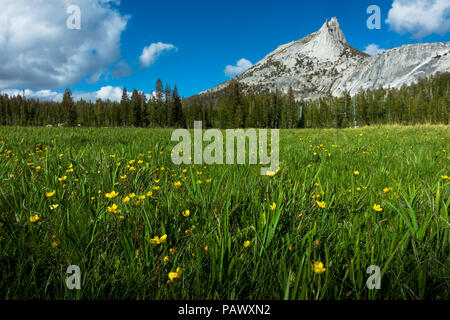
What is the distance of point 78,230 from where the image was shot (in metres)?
1.27

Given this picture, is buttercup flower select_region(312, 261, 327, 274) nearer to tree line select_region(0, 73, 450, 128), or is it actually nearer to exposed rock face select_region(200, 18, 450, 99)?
tree line select_region(0, 73, 450, 128)

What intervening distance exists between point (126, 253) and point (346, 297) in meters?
1.04

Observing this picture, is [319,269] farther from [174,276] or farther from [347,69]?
[347,69]

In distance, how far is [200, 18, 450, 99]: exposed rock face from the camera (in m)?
115

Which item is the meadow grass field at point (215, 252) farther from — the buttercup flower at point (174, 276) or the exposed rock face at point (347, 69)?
the exposed rock face at point (347, 69)

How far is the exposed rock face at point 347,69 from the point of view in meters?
115

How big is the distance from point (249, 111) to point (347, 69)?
472 ft

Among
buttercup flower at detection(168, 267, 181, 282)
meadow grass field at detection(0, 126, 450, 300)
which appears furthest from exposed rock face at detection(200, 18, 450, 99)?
buttercup flower at detection(168, 267, 181, 282)

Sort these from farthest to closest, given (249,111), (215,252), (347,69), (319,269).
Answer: (347,69) → (249,111) → (215,252) → (319,269)

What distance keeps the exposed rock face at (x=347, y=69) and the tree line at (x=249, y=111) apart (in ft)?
139

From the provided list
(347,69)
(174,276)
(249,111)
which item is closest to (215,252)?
(174,276)

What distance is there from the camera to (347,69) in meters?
174

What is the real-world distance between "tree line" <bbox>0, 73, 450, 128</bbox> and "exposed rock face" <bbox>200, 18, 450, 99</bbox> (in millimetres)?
42284
